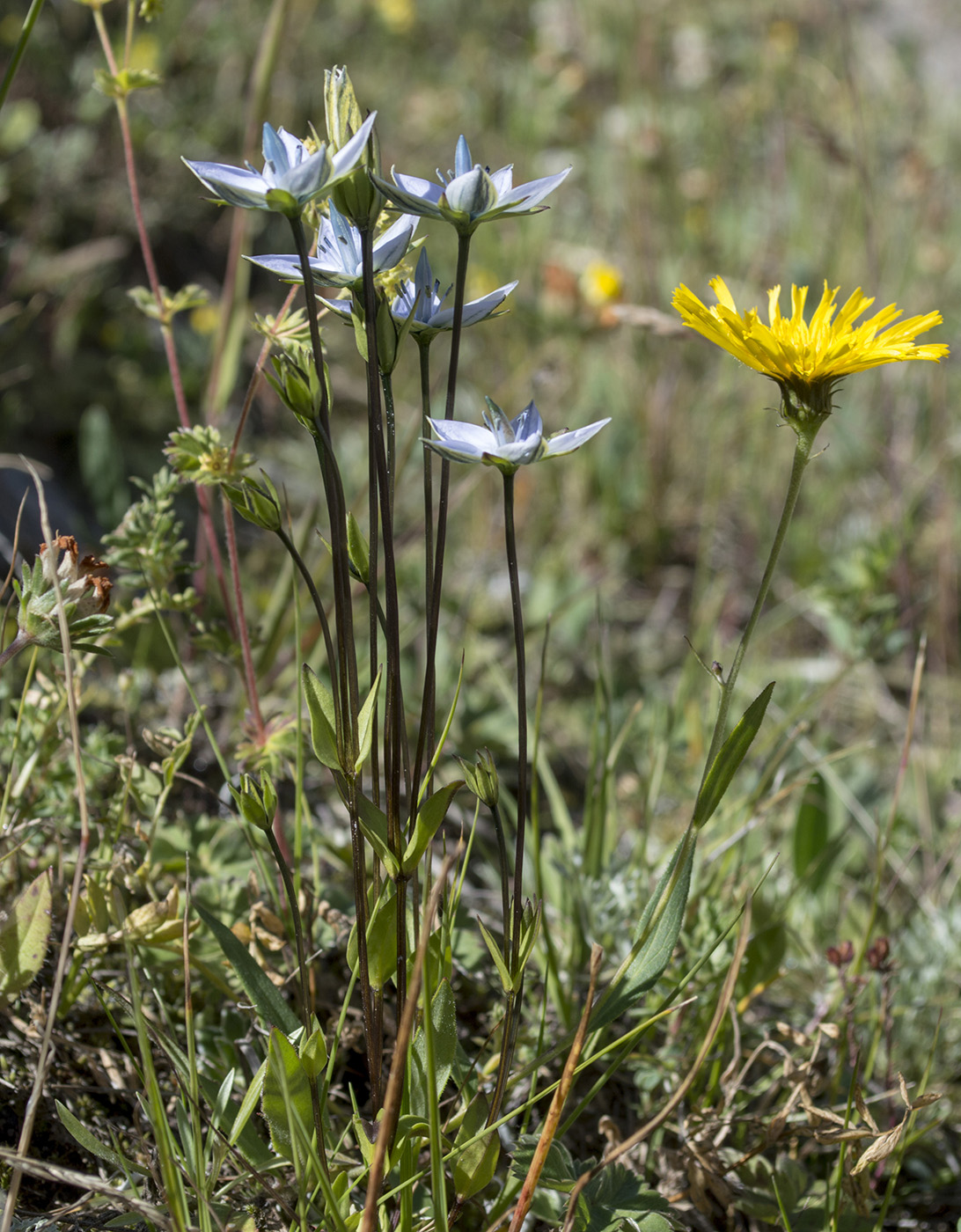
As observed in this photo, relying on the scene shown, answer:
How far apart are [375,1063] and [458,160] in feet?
2.64

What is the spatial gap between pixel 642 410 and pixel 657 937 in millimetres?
2187

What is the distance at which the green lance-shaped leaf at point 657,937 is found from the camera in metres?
0.88

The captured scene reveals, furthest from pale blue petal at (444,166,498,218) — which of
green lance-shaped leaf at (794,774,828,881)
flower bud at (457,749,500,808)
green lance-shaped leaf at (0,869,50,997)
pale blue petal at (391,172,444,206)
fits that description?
green lance-shaped leaf at (794,774,828,881)

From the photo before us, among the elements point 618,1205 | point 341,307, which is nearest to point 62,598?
point 341,307

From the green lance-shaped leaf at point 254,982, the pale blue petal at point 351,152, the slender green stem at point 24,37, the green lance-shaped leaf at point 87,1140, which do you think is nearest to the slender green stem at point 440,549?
the pale blue petal at point 351,152

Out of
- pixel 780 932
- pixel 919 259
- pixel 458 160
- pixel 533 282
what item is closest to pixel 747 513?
pixel 533 282

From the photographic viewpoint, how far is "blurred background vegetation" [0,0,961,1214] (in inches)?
64.9

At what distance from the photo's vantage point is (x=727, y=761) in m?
0.85

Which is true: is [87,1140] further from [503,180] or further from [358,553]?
[503,180]

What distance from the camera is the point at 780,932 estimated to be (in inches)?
51.4

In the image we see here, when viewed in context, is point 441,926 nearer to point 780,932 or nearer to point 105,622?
point 105,622

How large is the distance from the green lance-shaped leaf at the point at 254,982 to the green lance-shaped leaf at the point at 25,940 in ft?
0.71

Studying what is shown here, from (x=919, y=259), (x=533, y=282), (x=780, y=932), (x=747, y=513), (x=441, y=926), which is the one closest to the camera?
(x=441, y=926)

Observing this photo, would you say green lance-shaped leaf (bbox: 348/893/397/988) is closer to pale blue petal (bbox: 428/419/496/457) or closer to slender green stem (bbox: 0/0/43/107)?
pale blue petal (bbox: 428/419/496/457)
